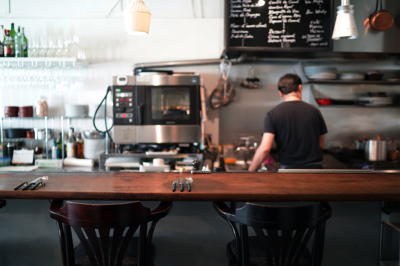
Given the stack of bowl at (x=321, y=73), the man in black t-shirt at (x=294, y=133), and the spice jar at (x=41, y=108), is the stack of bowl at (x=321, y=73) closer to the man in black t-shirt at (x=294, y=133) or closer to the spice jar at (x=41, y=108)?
the man in black t-shirt at (x=294, y=133)

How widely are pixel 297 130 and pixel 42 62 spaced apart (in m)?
2.83

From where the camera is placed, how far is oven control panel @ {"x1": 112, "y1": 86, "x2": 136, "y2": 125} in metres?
3.08

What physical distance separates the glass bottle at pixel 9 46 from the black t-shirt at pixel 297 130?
9.31 ft

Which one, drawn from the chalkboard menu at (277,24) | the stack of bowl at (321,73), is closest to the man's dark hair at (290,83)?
the chalkboard menu at (277,24)

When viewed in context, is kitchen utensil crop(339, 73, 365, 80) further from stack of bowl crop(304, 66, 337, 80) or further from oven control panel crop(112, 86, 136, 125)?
oven control panel crop(112, 86, 136, 125)

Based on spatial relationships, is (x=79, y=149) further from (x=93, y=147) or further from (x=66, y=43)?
(x=66, y=43)

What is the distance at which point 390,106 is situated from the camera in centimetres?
367

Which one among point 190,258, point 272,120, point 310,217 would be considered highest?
point 272,120

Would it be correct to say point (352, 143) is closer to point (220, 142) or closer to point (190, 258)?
point (220, 142)

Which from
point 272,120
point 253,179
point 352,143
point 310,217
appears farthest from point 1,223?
point 352,143

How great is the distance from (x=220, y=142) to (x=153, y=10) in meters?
1.77

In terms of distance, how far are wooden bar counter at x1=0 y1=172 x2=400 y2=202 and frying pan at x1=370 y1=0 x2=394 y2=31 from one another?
181 centimetres

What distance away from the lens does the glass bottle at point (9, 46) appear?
3.42m

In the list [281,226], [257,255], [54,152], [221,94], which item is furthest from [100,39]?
[281,226]
